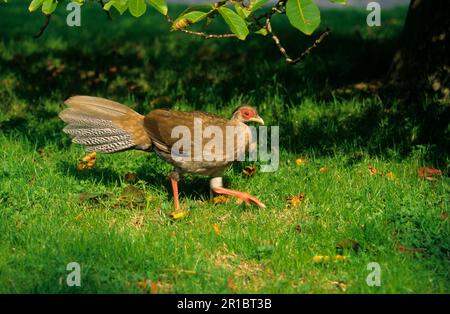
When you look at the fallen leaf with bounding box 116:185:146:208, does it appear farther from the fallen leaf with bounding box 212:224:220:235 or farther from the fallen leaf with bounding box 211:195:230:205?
the fallen leaf with bounding box 212:224:220:235

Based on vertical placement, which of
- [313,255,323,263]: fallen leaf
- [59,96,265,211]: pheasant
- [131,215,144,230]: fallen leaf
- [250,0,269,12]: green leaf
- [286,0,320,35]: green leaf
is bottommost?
[313,255,323,263]: fallen leaf

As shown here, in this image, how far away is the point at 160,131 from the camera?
5914 mm

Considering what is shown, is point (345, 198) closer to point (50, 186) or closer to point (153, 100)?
point (50, 186)

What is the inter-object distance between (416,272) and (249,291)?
1126mm

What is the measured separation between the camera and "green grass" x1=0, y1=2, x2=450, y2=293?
472 centimetres

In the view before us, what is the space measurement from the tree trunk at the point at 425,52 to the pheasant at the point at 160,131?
103 inches

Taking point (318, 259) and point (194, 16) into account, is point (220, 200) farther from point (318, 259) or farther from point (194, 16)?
point (194, 16)

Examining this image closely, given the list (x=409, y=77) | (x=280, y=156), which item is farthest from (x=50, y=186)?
(x=409, y=77)

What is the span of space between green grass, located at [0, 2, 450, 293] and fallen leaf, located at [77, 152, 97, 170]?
133mm

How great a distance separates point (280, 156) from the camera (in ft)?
22.9

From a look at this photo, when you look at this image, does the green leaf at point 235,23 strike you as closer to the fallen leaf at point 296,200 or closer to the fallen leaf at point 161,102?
the fallen leaf at point 296,200

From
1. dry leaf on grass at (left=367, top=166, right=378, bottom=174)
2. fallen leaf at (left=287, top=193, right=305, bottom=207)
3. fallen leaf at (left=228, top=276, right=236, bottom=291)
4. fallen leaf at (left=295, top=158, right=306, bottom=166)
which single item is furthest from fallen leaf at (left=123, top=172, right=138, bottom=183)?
dry leaf on grass at (left=367, top=166, right=378, bottom=174)

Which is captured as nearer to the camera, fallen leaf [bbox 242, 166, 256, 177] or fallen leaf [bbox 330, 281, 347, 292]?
fallen leaf [bbox 330, 281, 347, 292]

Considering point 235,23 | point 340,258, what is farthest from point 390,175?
point 235,23
